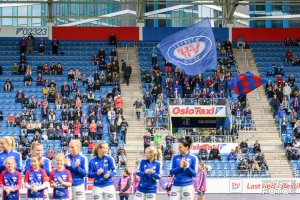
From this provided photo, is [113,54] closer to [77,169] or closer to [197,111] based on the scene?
[197,111]

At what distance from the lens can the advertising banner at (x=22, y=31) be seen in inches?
2349

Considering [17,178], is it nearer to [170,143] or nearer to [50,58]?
[170,143]

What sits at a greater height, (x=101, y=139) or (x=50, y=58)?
(x=50, y=58)

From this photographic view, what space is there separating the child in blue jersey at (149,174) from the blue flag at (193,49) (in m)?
30.6

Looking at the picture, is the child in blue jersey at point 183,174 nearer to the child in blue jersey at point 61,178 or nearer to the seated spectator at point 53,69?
the child in blue jersey at point 61,178

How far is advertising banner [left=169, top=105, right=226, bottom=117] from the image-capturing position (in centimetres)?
5278

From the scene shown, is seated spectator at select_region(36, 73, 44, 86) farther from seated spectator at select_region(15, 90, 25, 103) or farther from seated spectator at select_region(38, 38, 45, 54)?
seated spectator at select_region(38, 38, 45, 54)

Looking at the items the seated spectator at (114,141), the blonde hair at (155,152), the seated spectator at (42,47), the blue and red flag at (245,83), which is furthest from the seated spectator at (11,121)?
the blonde hair at (155,152)

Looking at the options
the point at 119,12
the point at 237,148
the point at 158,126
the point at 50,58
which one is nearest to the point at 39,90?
the point at 50,58

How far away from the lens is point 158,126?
2012 inches

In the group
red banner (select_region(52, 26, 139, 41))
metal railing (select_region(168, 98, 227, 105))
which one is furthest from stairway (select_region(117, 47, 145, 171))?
metal railing (select_region(168, 98, 227, 105))

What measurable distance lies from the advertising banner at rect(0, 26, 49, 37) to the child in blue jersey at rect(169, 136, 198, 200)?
134 feet

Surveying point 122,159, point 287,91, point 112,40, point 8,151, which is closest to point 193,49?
point 287,91

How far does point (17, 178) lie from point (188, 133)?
3110 cm
